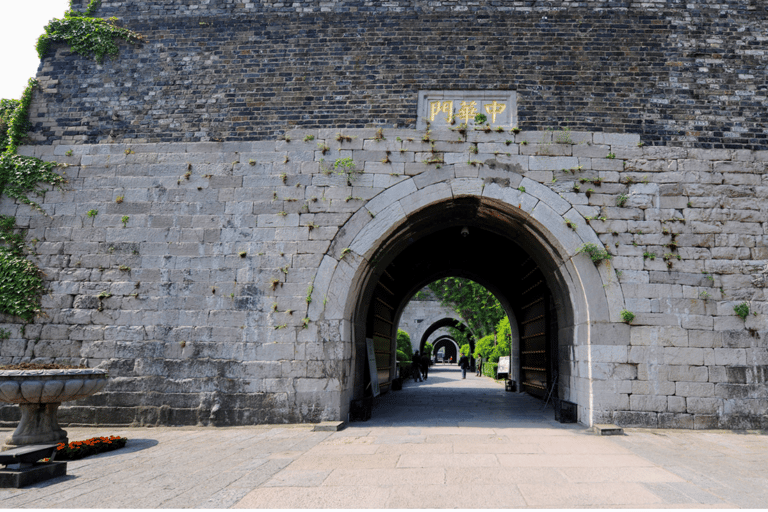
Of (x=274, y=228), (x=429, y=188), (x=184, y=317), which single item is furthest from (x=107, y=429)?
(x=429, y=188)

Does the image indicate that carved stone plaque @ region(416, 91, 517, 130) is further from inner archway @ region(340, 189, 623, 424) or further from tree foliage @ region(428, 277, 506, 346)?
tree foliage @ region(428, 277, 506, 346)

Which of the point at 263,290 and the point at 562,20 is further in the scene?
the point at 562,20

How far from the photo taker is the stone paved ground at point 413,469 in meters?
3.20

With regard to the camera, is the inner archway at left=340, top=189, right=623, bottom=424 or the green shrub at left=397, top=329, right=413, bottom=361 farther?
the green shrub at left=397, top=329, right=413, bottom=361

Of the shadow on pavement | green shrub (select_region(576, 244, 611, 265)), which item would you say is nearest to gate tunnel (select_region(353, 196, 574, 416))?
green shrub (select_region(576, 244, 611, 265))

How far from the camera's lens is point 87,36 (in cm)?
753

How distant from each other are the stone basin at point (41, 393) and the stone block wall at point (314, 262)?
1.54 metres

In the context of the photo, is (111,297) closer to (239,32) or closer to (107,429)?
(107,429)

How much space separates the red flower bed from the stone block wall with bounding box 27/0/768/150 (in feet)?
14.3

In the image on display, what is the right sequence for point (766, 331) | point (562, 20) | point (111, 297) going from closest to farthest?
point (766, 331)
point (111, 297)
point (562, 20)

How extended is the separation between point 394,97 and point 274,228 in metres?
2.67

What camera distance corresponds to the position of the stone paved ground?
3.20m

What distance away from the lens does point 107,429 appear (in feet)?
20.8

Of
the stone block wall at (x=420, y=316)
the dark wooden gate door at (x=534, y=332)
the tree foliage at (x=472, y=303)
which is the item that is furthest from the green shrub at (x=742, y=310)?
the stone block wall at (x=420, y=316)
